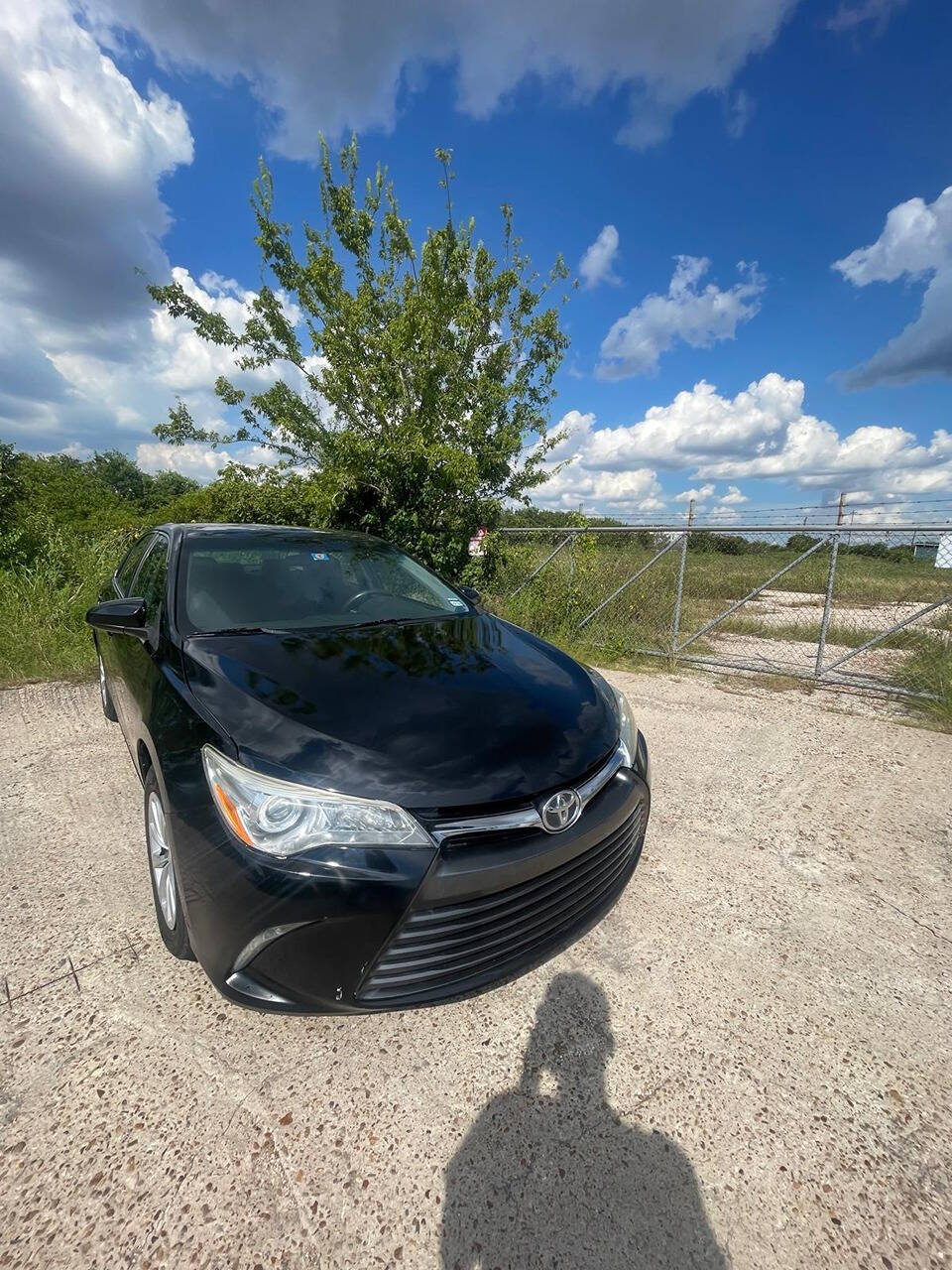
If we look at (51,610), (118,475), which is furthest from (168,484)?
(51,610)

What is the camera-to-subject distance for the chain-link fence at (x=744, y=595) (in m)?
5.31

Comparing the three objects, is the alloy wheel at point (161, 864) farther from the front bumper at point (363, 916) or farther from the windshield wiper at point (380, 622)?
the windshield wiper at point (380, 622)

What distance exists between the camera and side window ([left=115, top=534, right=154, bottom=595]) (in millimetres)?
3509

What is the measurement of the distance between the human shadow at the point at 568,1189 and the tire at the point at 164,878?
3.41 ft

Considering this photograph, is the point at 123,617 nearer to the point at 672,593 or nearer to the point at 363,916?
the point at 363,916

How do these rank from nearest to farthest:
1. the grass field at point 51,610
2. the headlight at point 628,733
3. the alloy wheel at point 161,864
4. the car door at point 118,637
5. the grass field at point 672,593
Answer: the alloy wheel at point 161,864 < the headlight at point 628,733 < the car door at point 118,637 < the grass field at point 51,610 < the grass field at point 672,593

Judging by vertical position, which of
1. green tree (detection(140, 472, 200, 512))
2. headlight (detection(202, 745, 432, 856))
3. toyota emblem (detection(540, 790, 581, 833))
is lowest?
toyota emblem (detection(540, 790, 581, 833))

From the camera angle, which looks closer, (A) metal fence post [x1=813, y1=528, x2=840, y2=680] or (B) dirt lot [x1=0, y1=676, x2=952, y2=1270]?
(B) dirt lot [x1=0, y1=676, x2=952, y2=1270]

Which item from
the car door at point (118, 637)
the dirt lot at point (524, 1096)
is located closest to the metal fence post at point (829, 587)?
the dirt lot at point (524, 1096)

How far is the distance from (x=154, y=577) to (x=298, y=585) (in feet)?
2.68

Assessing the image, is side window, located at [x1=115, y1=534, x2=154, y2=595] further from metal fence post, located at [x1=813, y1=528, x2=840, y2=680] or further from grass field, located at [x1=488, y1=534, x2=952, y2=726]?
metal fence post, located at [x1=813, y1=528, x2=840, y2=680]

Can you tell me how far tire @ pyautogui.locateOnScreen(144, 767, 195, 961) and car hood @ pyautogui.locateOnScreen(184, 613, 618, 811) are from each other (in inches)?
18.7

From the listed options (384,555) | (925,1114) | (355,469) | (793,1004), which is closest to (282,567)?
(384,555)

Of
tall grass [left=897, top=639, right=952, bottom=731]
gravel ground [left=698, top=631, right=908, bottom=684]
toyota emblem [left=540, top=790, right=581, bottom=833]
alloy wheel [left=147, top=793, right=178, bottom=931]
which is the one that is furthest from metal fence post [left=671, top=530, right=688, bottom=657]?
alloy wheel [left=147, top=793, right=178, bottom=931]
